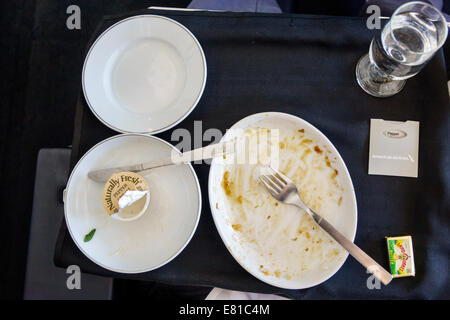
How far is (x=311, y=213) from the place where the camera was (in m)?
0.67

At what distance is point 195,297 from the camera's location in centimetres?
99

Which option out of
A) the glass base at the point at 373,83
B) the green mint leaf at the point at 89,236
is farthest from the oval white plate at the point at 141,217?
the glass base at the point at 373,83

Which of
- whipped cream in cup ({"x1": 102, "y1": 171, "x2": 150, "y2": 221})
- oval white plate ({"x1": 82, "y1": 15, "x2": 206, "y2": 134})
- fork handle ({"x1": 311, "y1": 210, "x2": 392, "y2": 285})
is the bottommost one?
fork handle ({"x1": 311, "y1": 210, "x2": 392, "y2": 285})

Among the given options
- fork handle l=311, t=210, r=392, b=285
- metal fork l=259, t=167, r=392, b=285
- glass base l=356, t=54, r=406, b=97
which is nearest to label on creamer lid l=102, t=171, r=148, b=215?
metal fork l=259, t=167, r=392, b=285

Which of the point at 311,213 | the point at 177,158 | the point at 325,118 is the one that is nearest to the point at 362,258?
the point at 311,213

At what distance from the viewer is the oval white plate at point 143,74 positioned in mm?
688

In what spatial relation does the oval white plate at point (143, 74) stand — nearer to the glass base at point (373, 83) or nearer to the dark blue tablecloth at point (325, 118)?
the dark blue tablecloth at point (325, 118)

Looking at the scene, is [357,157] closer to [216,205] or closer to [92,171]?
[216,205]

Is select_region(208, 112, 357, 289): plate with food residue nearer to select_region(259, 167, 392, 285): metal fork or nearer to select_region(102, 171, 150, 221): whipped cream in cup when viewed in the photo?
select_region(259, 167, 392, 285): metal fork

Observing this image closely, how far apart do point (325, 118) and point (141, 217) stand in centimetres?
46

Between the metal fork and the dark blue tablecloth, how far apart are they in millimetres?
57

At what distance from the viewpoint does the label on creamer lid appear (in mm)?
635

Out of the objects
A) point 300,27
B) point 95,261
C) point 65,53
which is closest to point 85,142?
point 95,261

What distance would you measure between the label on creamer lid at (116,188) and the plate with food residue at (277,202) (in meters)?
0.15
